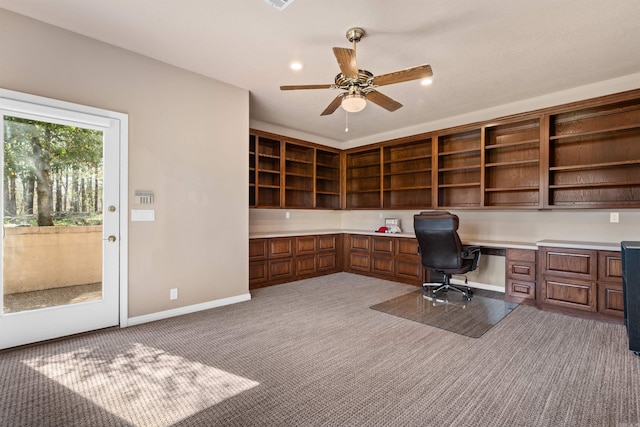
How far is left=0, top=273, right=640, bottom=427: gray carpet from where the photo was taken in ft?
5.74

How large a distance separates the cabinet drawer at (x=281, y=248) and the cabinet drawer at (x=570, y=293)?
141 inches

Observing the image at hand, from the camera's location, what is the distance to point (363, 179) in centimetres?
646

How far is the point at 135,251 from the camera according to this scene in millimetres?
3119

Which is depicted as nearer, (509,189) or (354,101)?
(354,101)

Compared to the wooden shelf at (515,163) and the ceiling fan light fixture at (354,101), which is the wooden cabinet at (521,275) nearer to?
the wooden shelf at (515,163)

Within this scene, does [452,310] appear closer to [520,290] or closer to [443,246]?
[443,246]

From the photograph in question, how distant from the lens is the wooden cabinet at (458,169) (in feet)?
16.0

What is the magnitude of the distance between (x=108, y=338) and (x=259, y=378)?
1677 mm

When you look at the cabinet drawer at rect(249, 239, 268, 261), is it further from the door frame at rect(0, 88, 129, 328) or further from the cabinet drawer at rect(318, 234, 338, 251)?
the door frame at rect(0, 88, 129, 328)

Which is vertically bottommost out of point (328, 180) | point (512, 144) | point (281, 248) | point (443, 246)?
point (281, 248)

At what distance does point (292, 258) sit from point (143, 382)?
323cm

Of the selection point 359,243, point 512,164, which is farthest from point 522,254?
point 359,243

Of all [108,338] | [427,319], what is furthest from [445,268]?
[108,338]

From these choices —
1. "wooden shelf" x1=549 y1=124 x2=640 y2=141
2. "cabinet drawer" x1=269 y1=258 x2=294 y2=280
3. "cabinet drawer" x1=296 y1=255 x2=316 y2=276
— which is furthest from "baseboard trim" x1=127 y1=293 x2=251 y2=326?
"wooden shelf" x1=549 y1=124 x2=640 y2=141
